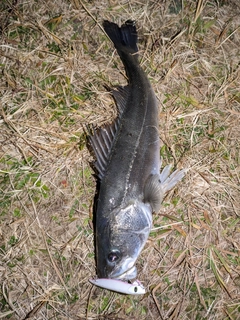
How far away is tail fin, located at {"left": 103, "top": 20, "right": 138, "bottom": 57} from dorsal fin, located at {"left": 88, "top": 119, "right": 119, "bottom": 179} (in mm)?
1241

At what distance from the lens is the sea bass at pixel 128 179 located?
3.28 m

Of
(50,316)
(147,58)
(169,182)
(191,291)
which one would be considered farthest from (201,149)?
(50,316)

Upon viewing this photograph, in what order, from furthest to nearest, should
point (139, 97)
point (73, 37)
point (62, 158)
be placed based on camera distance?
point (73, 37), point (62, 158), point (139, 97)

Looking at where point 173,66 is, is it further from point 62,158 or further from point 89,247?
point 89,247

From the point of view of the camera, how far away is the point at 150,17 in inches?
175

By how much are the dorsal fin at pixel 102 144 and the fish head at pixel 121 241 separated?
51 centimetres

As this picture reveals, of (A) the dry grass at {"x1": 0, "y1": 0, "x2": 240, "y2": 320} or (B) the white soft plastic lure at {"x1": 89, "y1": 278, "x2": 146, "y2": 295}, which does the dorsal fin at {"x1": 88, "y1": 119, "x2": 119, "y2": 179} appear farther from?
(B) the white soft plastic lure at {"x1": 89, "y1": 278, "x2": 146, "y2": 295}

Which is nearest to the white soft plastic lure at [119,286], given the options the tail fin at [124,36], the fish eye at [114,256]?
the fish eye at [114,256]

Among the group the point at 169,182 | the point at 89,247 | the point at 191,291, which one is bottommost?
the point at 191,291

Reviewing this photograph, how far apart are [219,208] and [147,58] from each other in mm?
2267

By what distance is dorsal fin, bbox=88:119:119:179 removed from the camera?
3.43 meters

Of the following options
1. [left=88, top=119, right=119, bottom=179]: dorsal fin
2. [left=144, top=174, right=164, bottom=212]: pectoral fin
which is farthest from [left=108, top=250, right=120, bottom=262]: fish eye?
[left=88, top=119, right=119, bottom=179]: dorsal fin

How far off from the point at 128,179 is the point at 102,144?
0.50m

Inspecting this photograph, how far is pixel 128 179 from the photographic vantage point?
11.1 feet
